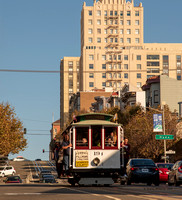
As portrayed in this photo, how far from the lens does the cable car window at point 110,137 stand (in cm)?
2398

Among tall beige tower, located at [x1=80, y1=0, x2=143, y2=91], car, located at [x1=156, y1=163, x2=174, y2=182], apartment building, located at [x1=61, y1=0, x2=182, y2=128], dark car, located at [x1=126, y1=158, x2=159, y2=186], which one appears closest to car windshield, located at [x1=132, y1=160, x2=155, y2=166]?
dark car, located at [x1=126, y1=158, x2=159, y2=186]

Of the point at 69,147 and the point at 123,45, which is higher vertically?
the point at 123,45

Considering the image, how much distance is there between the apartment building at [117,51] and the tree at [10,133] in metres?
78.0

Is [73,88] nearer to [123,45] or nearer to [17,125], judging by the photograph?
[123,45]

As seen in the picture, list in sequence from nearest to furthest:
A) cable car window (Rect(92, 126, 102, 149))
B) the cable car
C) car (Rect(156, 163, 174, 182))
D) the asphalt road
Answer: the asphalt road, the cable car, cable car window (Rect(92, 126, 102, 149)), car (Rect(156, 163, 174, 182))

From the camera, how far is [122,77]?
16400cm

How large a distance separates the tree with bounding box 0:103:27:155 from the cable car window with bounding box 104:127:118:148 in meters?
51.7

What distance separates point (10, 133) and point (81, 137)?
5663 centimetres

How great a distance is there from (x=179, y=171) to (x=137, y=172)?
2.63 metres

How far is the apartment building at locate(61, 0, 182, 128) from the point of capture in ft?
534

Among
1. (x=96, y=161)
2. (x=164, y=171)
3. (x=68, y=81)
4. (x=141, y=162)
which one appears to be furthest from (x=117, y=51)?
(x=96, y=161)

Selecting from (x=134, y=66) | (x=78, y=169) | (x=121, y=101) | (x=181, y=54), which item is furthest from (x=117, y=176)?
(x=181, y=54)

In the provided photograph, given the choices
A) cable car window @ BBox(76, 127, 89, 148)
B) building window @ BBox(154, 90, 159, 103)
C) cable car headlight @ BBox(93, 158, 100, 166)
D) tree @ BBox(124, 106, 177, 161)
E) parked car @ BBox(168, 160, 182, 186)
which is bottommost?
parked car @ BBox(168, 160, 182, 186)

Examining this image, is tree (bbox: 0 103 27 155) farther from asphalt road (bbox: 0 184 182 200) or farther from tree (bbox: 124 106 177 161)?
asphalt road (bbox: 0 184 182 200)
